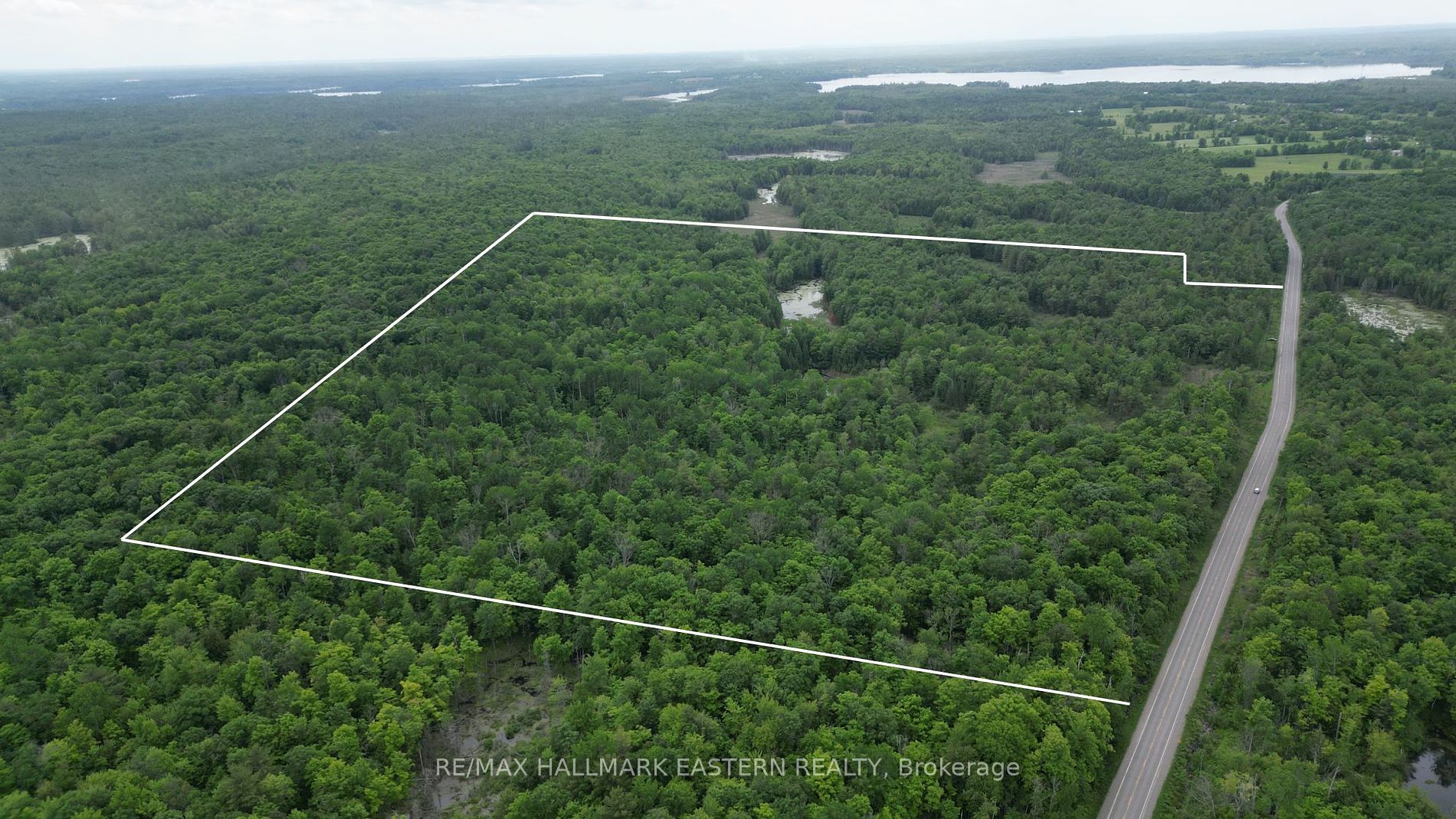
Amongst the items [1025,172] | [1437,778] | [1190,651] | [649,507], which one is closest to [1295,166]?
[1025,172]

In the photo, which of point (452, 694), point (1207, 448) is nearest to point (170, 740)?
point (452, 694)

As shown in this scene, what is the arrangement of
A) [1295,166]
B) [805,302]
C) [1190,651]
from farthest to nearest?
[1295,166] → [805,302] → [1190,651]

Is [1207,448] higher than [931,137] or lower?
lower

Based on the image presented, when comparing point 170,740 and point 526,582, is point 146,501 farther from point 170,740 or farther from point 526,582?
point 526,582

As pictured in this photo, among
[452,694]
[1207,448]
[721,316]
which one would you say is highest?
[721,316]

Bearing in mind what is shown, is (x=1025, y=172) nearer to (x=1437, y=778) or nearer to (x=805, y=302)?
(x=805, y=302)

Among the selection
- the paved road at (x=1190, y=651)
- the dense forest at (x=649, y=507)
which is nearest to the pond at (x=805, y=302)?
the dense forest at (x=649, y=507)

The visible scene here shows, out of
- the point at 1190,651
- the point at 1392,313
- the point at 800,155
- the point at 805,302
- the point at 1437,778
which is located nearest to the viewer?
the point at 1437,778
